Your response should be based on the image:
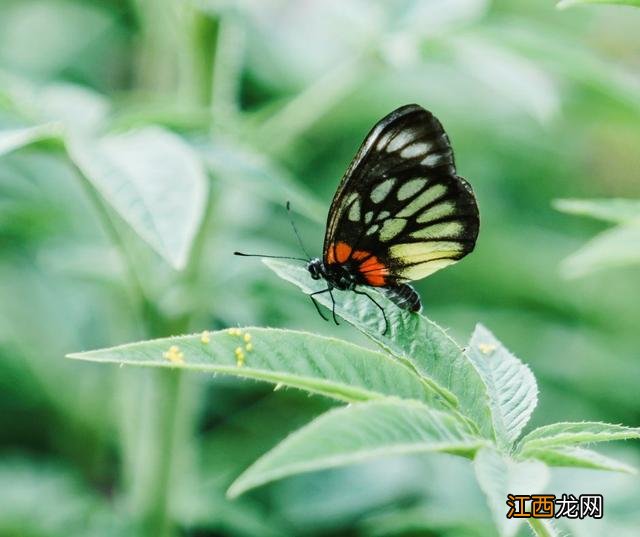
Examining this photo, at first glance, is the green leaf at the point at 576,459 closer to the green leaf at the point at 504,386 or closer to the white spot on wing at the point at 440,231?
the green leaf at the point at 504,386

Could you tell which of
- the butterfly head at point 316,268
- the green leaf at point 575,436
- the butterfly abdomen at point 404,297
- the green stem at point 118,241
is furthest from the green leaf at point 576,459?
the green stem at point 118,241

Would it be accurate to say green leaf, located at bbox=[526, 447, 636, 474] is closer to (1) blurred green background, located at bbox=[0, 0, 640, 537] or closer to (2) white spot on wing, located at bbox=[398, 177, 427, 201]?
(1) blurred green background, located at bbox=[0, 0, 640, 537]

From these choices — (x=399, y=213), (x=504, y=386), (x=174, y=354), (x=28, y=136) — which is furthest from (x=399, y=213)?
(x=174, y=354)

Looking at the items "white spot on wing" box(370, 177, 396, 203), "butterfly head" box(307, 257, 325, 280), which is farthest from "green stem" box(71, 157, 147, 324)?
"white spot on wing" box(370, 177, 396, 203)

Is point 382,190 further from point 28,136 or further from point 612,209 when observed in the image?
point 28,136

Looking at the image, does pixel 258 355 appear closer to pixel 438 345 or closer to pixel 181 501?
pixel 438 345
